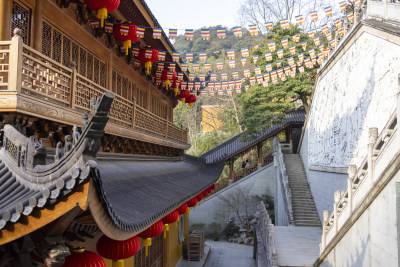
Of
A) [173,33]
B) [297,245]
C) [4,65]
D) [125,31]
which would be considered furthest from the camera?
[297,245]

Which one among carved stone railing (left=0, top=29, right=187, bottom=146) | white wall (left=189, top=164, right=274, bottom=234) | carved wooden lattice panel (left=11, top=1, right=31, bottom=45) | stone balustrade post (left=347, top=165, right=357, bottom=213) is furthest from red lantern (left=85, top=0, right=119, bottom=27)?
white wall (left=189, top=164, right=274, bottom=234)

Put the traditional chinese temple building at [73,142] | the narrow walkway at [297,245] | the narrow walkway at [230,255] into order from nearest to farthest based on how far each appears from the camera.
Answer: the traditional chinese temple building at [73,142]
the narrow walkway at [297,245]
the narrow walkway at [230,255]

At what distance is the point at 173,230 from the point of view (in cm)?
1439

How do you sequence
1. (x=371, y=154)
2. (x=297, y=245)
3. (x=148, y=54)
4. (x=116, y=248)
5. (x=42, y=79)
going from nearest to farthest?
(x=42, y=79)
(x=116, y=248)
(x=371, y=154)
(x=148, y=54)
(x=297, y=245)

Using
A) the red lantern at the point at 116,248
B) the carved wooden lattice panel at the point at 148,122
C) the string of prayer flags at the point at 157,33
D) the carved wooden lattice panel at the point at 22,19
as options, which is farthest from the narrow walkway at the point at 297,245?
the carved wooden lattice panel at the point at 22,19

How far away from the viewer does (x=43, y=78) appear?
4680 mm

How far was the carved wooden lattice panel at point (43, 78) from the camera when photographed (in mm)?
4293

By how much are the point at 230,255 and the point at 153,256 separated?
282 inches

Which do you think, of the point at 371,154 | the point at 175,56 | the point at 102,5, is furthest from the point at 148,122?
the point at 371,154

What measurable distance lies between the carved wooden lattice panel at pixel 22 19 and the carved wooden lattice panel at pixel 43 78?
74 cm

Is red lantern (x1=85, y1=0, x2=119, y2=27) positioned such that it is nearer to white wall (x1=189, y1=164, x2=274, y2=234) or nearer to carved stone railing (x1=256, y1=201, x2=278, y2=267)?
carved stone railing (x1=256, y1=201, x2=278, y2=267)

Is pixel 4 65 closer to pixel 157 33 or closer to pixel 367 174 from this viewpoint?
pixel 157 33

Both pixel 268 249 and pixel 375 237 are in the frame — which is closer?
pixel 375 237

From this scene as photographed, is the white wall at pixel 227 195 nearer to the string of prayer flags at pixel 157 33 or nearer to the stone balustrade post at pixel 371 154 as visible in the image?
the string of prayer flags at pixel 157 33
